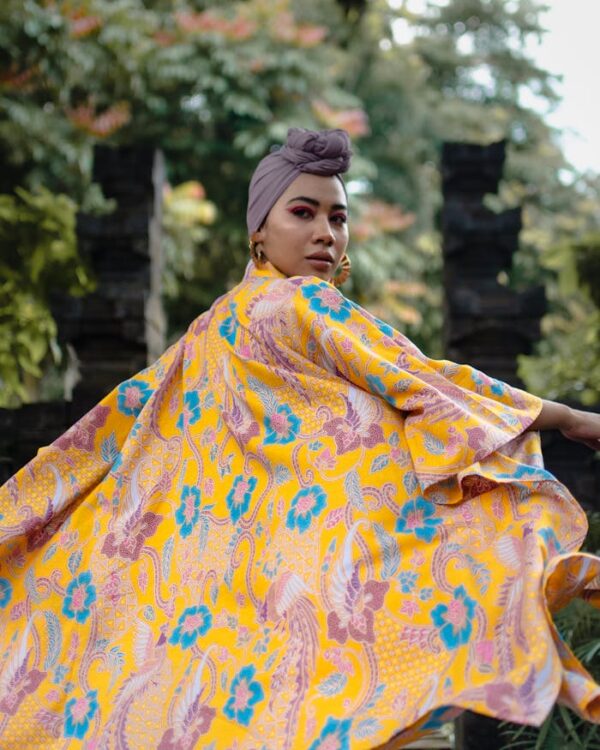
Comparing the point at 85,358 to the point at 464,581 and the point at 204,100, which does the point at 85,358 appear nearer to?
the point at 464,581

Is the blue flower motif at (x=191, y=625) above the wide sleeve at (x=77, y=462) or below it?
below

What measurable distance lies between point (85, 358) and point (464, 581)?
2.61 metres

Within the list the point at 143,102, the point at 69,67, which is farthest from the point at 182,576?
the point at 143,102

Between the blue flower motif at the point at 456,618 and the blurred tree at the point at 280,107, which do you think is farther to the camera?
the blurred tree at the point at 280,107

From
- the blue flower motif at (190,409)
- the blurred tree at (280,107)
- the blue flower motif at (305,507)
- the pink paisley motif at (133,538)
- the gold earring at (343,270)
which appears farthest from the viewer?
the blurred tree at (280,107)

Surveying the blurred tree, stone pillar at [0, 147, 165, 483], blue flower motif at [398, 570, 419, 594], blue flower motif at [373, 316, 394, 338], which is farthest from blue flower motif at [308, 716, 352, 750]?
the blurred tree

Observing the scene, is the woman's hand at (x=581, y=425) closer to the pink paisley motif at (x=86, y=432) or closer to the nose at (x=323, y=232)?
the nose at (x=323, y=232)

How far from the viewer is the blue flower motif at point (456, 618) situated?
195cm

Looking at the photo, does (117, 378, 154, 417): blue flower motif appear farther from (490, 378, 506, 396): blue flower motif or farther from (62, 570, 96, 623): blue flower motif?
(490, 378, 506, 396): blue flower motif

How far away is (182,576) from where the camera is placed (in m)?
2.34

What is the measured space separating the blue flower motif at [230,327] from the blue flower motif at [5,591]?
2.90 ft

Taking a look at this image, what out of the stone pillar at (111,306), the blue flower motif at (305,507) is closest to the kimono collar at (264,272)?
the blue flower motif at (305,507)

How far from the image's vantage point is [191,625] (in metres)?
2.24

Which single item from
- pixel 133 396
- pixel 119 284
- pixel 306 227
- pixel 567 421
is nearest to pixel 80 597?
pixel 133 396
